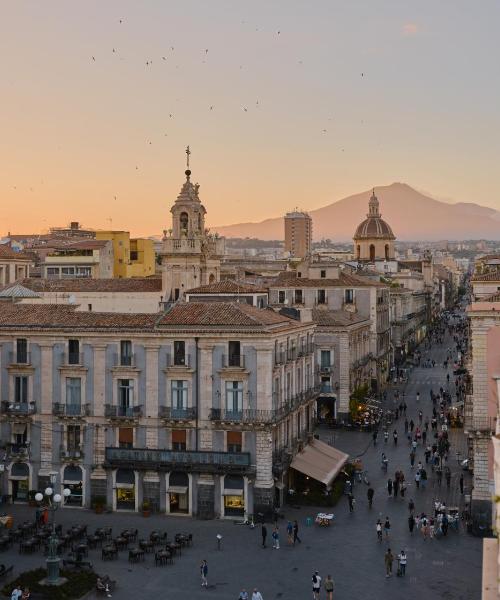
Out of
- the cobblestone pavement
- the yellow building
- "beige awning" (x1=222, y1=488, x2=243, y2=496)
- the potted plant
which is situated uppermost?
the yellow building

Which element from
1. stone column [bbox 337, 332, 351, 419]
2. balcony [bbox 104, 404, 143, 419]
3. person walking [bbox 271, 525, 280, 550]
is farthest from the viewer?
Answer: stone column [bbox 337, 332, 351, 419]

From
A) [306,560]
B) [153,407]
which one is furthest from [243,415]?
[306,560]

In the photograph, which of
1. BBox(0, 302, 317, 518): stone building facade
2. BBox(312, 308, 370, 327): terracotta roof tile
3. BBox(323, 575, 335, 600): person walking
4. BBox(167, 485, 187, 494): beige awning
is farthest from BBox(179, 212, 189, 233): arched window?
BBox(323, 575, 335, 600): person walking

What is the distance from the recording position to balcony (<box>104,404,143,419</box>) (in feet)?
153

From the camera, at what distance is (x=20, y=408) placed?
4794 centimetres

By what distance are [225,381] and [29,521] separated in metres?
11.2

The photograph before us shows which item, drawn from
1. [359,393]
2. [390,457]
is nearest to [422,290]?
[359,393]

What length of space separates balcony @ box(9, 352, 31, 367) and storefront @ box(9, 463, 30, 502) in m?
5.09

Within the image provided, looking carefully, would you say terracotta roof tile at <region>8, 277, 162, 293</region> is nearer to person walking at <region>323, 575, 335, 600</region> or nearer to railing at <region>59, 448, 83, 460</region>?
railing at <region>59, 448, 83, 460</region>

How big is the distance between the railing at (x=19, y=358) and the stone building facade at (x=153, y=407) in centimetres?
5

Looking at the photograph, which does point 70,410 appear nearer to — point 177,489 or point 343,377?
point 177,489

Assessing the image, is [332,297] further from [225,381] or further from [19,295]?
[225,381]

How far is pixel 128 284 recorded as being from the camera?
77688 millimetres

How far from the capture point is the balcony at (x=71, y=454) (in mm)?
47284
